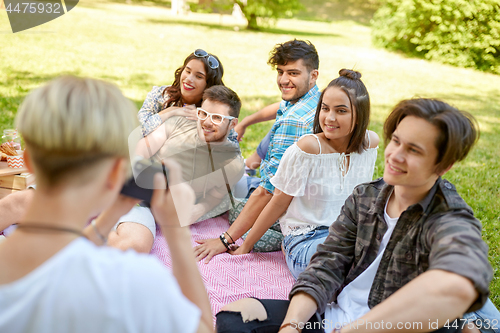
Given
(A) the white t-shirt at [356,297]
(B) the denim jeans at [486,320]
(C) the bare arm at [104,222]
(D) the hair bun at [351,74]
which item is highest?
(D) the hair bun at [351,74]

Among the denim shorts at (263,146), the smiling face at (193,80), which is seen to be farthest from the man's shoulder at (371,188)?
the denim shorts at (263,146)

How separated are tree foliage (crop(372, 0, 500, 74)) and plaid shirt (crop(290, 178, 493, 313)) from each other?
1293 cm

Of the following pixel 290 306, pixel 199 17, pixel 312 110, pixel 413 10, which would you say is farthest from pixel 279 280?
pixel 199 17

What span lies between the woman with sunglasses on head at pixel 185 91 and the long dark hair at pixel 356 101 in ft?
4.01

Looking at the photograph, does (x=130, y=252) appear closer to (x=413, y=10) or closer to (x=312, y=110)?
(x=312, y=110)

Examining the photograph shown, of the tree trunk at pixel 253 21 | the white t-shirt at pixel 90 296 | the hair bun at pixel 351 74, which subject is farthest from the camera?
the tree trunk at pixel 253 21

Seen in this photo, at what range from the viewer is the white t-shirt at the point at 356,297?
186cm

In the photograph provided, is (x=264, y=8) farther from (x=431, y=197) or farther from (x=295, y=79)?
(x=431, y=197)

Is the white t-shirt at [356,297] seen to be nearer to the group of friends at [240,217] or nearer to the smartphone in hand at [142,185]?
the group of friends at [240,217]

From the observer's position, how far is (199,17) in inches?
771

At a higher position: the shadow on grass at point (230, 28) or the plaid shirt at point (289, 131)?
the plaid shirt at point (289, 131)

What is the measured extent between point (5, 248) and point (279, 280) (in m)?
1.99

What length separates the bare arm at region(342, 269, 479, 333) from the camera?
1352mm

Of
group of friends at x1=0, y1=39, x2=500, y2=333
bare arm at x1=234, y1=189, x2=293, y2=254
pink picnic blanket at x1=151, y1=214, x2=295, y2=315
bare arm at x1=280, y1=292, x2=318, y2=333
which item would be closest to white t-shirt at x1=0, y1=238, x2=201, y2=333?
group of friends at x1=0, y1=39, x2=500, y2=333
